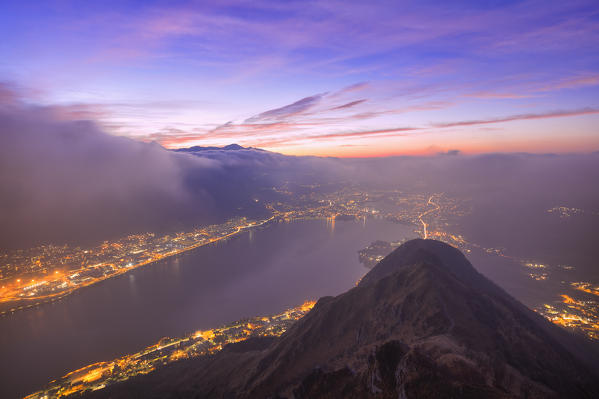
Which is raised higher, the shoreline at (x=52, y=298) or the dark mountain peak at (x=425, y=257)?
the dark mountain peak at (x=425, y=257)

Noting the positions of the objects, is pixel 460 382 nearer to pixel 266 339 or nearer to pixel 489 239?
pixel 266 339

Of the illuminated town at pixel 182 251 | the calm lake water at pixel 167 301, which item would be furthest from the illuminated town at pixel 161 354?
the illuminated town at pixel 182 251

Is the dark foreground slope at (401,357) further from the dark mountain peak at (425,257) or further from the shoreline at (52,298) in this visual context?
the shoreline at (52,298)

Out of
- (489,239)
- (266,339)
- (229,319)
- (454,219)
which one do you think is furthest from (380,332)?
(454,219)

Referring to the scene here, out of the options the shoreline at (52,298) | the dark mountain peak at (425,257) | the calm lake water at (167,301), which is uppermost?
the dark mountain peak at (425,257)

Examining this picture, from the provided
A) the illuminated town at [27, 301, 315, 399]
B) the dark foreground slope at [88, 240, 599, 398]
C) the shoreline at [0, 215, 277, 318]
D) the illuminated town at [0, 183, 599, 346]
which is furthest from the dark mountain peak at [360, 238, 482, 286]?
the shoreline at [0, 215, 277, 318]

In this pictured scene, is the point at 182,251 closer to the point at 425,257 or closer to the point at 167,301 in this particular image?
the point at 167,301

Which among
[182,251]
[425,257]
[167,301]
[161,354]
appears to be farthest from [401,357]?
[182,251]
